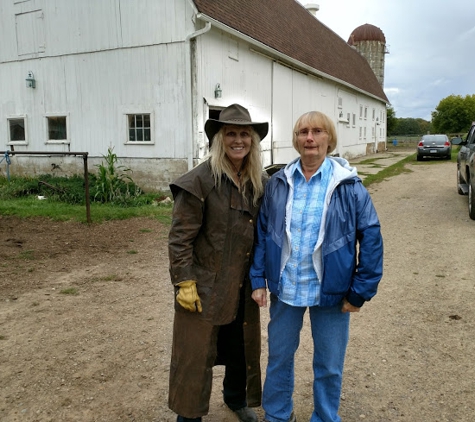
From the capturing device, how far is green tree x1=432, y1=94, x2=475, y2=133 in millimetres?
47656

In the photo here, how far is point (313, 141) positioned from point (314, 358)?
1237 millimetres

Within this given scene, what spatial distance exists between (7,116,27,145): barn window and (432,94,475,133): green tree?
46.1m

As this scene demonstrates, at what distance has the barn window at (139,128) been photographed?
1146cm

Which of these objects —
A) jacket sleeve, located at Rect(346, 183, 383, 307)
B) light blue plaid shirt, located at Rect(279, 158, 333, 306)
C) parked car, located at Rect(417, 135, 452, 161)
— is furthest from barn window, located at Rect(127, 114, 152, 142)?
parked car, located at Rect(417, 135, 452, 161)

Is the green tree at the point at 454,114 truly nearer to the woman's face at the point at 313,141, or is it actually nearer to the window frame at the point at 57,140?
the window frame at the point at 57,140

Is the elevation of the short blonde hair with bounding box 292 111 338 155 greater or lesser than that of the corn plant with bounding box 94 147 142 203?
greater

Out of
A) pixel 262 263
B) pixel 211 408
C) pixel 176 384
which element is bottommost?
pixel 211 408

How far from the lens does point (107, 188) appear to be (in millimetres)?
10594

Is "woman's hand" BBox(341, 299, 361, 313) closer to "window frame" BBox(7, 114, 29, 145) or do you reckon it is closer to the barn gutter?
the barn gutter

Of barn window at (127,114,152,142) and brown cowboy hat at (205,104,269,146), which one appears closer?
brown cowboy hat at (205,104,269,146)

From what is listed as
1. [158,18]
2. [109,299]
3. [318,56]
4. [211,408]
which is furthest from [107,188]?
[318,56]

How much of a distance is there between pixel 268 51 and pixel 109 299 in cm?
1117

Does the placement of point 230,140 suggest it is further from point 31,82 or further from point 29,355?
point 31,82

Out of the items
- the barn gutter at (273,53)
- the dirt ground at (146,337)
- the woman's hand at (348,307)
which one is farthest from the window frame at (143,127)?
the woman's hand at (348,307)
